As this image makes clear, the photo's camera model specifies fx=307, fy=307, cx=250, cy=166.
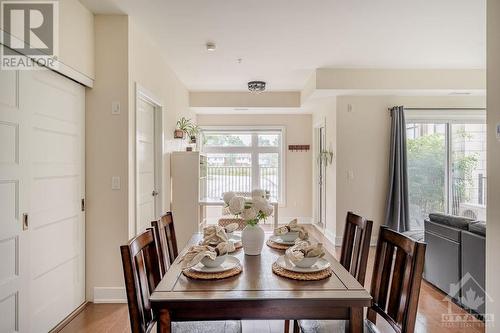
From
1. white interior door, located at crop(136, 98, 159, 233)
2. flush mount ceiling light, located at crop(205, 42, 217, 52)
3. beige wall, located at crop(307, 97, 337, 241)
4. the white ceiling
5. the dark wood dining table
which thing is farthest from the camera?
beige wall, located at crop(307, 97, 337, 241)

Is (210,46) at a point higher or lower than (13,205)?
higher

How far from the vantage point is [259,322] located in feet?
8.40

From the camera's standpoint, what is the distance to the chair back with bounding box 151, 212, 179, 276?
6.22ft

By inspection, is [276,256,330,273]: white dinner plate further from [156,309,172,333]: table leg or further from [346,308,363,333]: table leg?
[156,309,172,333]: table leg

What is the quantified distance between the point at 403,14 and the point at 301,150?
418 centimetres

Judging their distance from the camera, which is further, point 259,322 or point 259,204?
point 259,322

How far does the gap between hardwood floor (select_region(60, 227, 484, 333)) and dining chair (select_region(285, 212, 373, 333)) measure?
16.0 inches

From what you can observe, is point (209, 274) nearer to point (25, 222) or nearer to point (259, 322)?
point (259, 322)

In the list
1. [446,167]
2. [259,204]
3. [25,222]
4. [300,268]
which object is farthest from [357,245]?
[446,167]

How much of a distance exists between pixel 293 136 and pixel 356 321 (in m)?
5.78

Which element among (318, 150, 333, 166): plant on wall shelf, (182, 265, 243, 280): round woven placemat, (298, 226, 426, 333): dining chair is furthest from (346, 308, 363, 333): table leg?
(318, 150, 333, 166): plant on wall shelf

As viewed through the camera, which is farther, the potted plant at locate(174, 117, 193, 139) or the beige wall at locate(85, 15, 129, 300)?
the potted plant at locate(174, 117, 193, 139)

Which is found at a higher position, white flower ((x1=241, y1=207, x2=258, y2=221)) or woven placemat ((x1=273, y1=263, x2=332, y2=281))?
white flower ((x1=241, y1=207, x2=258, y2=221))

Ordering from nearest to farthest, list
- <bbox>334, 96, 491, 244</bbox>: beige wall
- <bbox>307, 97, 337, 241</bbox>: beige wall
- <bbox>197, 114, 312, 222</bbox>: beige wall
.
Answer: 1. <bbox>334, 96, 491, 244</bbox>: beige wall
2. <bbox>307, 97, 337, 241</bbox>: beige wall
3. <bbox>197, 114, 312, 222</bbox>: beige wall
